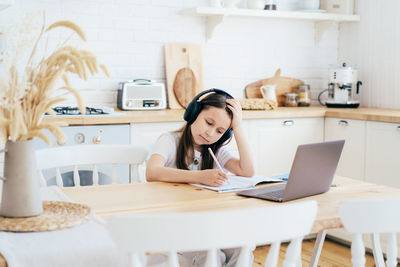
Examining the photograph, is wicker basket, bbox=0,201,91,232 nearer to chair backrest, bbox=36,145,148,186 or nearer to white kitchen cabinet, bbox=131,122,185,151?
chair backrest, bbox=36,145,148,186

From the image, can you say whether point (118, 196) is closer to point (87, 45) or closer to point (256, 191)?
point (256, 191)

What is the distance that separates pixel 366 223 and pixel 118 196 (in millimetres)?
819

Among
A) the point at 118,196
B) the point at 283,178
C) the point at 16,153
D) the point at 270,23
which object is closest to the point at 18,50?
the point at 16,153

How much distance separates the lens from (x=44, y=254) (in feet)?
3.92

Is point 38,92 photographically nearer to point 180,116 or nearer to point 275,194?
point 275,194

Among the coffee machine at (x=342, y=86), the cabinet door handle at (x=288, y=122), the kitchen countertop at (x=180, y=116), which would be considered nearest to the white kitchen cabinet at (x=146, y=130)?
the kitchen countertop at (x=180, y=116)

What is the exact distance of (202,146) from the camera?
2.33 metres

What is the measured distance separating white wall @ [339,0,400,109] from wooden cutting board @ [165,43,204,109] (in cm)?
134

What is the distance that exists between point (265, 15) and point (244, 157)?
6.71 ft

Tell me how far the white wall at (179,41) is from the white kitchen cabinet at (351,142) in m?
0.84

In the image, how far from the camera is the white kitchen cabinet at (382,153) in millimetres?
3336

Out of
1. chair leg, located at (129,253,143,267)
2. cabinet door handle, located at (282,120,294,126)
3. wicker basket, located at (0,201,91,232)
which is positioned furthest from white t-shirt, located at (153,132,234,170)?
cabinet door handle, located at (282,120,294,126)

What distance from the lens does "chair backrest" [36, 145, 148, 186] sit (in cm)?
217

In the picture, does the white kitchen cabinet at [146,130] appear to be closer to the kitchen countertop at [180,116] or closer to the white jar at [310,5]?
the kitchen countertop at [180,116]
